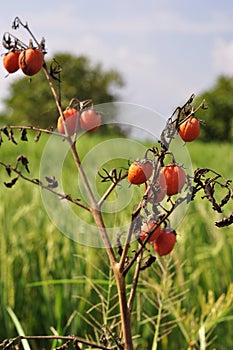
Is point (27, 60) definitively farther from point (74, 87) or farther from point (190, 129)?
point (74, 87)

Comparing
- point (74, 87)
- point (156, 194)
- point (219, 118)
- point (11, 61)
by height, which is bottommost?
point (156, 194)

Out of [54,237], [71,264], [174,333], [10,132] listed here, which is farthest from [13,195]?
[10,132]

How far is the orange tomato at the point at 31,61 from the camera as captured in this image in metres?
0.84

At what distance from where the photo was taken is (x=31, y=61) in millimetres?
841

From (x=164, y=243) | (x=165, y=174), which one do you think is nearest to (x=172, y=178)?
(x=165, y=174)

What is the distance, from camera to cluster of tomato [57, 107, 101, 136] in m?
0.87

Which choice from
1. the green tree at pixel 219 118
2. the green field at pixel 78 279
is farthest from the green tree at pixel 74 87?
the green field at pixel 78 279

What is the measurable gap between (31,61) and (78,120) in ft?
0.35

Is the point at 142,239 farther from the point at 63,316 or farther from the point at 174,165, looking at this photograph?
the point at 63,316

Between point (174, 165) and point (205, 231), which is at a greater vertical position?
point (205, 231)

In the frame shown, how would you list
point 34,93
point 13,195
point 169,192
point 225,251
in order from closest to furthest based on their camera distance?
point 169,192 → point 225,251 → point 13,195 → point 34,93

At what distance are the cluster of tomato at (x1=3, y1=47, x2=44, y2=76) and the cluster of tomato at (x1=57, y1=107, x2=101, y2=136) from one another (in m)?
0.08

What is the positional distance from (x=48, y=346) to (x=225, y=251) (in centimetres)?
90

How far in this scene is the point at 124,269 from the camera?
811 mm
